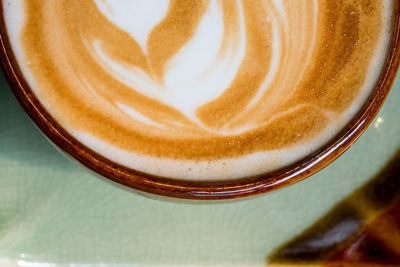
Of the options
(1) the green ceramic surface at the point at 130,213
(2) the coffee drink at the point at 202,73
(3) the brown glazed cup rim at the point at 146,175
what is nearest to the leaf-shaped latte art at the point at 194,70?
(2) the coffee drink at the point at 202,73

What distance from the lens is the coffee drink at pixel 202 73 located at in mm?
822

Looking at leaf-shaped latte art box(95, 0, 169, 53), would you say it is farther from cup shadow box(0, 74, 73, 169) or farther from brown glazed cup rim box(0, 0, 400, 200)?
cup shadow box(0, 74, 73, 169)

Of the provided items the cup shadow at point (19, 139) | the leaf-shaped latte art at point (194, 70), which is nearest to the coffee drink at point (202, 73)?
the leaf-shaped latte art at point (194, 70)

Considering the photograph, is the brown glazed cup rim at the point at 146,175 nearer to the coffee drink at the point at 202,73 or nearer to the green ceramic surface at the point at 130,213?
the coffee drink at the point at 202,73

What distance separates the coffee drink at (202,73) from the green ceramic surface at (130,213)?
0.85ft

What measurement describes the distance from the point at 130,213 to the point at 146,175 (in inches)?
11.6

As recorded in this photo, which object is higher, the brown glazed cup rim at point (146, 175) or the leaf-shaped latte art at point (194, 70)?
the leaf-shaped latte art at point (194, 70)

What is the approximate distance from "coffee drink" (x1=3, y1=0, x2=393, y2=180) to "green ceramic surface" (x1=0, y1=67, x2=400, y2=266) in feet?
0.85

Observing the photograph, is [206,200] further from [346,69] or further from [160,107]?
[346,69]

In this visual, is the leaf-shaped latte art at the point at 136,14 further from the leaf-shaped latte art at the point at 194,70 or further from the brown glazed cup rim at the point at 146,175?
the brown glazed cup rim at the point at 146,175

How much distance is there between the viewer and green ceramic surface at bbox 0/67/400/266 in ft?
3.44

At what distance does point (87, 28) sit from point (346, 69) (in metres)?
0.44

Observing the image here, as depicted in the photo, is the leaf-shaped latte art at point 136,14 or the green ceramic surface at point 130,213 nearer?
the leaf-shaped latte art at point 136,14

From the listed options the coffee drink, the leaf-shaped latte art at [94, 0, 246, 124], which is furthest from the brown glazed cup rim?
the leaf-shaped latte art at [94, 0, 246, 124]
